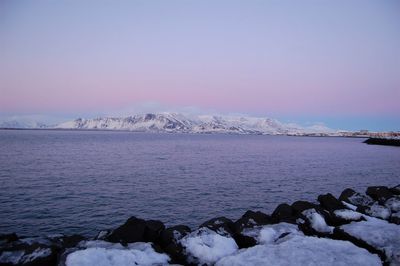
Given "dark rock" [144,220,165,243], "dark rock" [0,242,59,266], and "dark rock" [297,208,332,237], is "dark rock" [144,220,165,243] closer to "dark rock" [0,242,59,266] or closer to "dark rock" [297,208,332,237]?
"dark rock" [0,242,59,266]

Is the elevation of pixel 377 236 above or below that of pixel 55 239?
above

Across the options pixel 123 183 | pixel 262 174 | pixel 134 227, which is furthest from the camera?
pixel 262 174

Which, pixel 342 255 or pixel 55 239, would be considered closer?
pixel 342 255

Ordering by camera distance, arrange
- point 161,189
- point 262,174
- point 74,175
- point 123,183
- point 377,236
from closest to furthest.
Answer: point 377,236 → point 161,189 → point 123,183 → point 74,175 → point 262,174

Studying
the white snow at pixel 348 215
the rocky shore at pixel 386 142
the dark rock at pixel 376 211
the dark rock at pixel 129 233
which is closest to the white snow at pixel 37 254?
the dark rock at pixel 129 233

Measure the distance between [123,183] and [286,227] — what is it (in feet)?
83.5

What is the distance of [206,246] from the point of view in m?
11.6

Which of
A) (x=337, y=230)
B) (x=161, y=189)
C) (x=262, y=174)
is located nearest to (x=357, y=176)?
(x=262, y=174)

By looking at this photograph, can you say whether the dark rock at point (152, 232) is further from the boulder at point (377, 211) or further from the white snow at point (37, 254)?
the boulder at point (377, 211)

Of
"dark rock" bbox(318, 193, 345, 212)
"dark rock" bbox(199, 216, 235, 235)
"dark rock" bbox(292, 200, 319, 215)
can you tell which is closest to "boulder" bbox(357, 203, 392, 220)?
"dark rock" bbox(318, 193, 345, 212)

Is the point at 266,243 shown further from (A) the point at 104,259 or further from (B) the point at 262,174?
(B) the point at 262,174

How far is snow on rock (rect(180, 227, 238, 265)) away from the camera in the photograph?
1132cm

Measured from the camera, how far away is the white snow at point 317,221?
14.6 m

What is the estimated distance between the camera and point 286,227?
1369 centimetres
